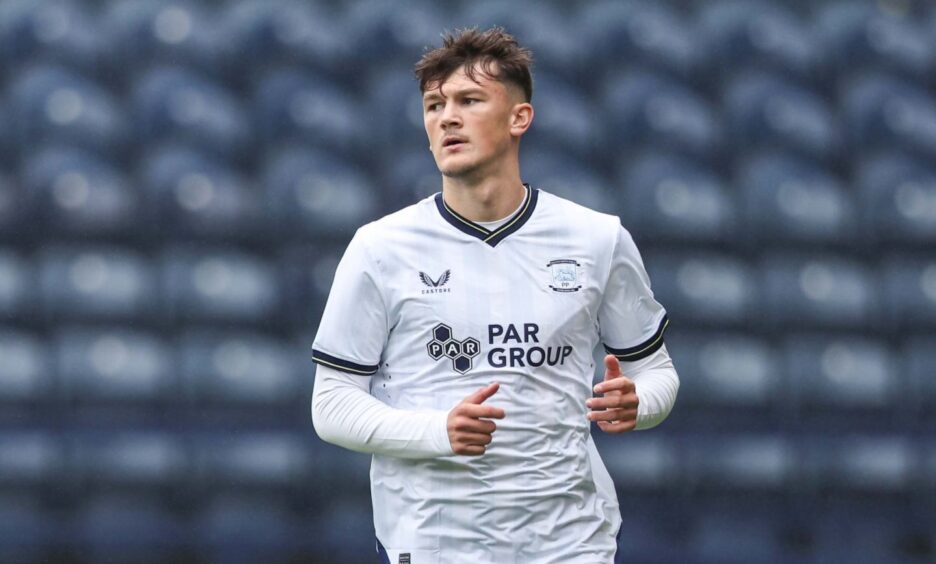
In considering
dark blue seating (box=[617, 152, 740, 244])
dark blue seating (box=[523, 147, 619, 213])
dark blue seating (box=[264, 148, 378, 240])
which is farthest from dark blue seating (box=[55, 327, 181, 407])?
dark blue seating (box=[617, 152, 740, 244])

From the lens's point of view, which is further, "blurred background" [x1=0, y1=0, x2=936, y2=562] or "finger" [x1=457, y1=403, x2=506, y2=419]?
"blurred background" [x1=0, y1=0, x2=936, y2=562]

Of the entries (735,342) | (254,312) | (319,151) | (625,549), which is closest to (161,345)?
(254,312)

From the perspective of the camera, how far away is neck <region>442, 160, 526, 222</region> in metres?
1.68

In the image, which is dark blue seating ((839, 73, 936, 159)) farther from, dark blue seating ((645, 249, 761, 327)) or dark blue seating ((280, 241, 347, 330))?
dark blue seating ((280, 241, 347, 330))

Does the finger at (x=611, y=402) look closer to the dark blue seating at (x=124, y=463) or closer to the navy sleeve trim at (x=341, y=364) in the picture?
the navy sleeve trim at (x=341, y=364)

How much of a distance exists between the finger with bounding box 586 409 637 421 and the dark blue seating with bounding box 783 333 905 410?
1.65m

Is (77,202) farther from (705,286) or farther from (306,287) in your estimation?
(705,286)

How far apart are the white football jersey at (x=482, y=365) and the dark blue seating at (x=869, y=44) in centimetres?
193

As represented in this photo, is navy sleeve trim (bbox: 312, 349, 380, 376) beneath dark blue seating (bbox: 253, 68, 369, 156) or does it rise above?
beneath

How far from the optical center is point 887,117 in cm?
331

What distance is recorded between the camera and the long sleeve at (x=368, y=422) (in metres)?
1.55

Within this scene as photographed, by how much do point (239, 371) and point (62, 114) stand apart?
0.80 m

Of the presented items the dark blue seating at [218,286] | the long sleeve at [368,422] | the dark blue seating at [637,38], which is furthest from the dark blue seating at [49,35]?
the long sleeve at [368,422]

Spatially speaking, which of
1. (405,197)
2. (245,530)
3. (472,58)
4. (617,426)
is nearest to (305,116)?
(405,197)
